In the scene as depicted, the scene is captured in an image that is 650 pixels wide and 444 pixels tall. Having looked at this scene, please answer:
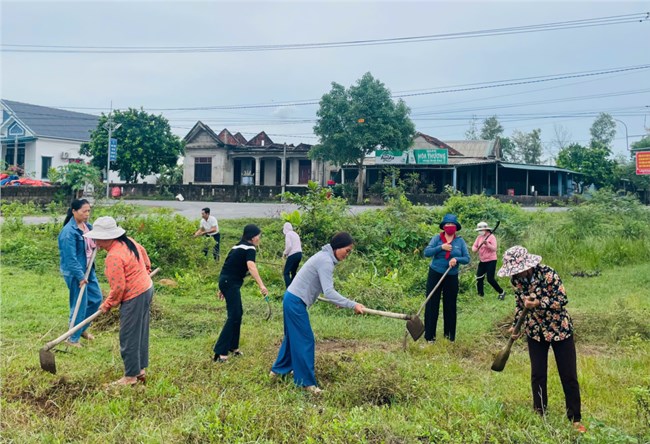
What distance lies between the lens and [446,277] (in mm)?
7410

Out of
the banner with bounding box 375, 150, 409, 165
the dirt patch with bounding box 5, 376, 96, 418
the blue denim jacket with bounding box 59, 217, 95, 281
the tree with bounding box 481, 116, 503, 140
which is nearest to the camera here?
the dirt patch with bounding box 5, 376, 96, 418

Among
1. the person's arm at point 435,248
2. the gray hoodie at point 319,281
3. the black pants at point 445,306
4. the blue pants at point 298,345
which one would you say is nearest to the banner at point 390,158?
the person's arm at point 435,248

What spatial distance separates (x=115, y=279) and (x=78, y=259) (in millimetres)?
1931

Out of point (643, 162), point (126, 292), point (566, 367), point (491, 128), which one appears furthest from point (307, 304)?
point (491, 128)

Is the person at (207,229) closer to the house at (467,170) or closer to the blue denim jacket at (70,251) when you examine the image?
the blue denim jacket at (70,251)

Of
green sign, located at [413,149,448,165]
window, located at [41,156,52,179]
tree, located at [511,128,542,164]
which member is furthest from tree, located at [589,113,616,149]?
window, located at [41,156,52,179]

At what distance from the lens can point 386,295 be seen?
33.2ft

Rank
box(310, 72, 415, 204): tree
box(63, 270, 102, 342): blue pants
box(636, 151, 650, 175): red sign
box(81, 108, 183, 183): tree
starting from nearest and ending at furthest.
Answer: box(63, 270, 102, 342): blue pants
box(636, 151, 650, 175): red sign
box(310, 72, 415, 204): tree
box(81, 108, 183, 183): tree

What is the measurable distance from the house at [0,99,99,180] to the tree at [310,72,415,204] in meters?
19.1

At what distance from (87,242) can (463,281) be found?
24.8ft

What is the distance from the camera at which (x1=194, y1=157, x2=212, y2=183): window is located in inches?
1593

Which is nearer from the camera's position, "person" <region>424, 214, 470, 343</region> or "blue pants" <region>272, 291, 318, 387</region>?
"blue pants" <region>272, 291, 318, 387</region>

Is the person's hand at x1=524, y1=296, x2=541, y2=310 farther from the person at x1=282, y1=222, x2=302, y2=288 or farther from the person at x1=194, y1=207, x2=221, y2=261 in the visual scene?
the person at x1=194, y1=207, x2=221, y2=261

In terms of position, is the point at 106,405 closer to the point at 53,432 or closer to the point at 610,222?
the point at 53,432
